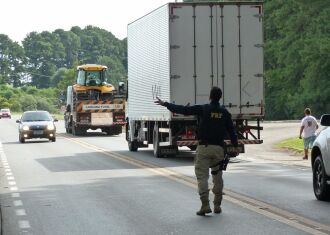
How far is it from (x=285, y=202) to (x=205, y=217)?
7.23 feet

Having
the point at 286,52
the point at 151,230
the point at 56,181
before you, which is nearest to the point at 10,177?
the point at 56,181

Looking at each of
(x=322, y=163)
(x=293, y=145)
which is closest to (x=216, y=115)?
(x=322, y=163)

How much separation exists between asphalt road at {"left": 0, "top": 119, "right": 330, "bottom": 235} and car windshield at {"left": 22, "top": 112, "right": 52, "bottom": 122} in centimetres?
1393

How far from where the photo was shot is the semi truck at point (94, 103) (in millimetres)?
45719

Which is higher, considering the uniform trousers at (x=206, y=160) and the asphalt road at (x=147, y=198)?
the uniform trousers at (x=206, y=160)

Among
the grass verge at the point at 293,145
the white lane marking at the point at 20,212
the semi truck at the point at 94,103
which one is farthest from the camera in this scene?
the semi truck at the point at 94,103

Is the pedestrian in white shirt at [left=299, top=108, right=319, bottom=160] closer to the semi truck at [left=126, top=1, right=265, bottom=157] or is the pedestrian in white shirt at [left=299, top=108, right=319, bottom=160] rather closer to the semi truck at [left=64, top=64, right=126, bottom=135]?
the semi truck at [left=126, top=1, right=265, bottom=157]

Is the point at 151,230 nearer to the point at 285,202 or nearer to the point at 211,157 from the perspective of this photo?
the point at 211,157

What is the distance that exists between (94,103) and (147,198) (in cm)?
3123

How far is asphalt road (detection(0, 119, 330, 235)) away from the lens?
11062 millimetres

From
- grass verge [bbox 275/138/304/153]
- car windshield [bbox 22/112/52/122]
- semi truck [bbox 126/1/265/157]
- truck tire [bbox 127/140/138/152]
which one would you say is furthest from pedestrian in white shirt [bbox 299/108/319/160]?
car windshield [bbox 22/112/52/122]

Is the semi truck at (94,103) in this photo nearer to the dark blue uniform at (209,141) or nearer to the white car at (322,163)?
the white car at (322,163)

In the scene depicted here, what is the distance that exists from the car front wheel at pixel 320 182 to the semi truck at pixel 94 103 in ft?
102

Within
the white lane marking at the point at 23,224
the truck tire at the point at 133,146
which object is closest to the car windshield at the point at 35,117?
the truck tire at the point at 133,146
